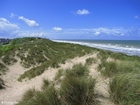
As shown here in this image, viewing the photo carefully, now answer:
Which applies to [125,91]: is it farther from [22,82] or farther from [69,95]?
[22,82]

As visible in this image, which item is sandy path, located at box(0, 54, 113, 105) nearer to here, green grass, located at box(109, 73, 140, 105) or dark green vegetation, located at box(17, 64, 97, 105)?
green grass, located at box(109, 73, 140, 105)

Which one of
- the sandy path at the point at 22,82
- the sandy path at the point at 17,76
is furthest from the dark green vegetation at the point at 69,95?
the sandy path at the point at 17,76

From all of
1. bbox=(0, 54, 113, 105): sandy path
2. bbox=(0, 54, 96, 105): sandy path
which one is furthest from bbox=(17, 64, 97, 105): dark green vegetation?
bbox=(0, 54, 96, 105): sandy path

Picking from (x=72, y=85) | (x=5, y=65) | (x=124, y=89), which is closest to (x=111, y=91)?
(x=124, y=89)

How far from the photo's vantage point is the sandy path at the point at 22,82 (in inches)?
226

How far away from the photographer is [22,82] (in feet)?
37.3

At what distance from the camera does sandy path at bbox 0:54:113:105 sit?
5.75 m

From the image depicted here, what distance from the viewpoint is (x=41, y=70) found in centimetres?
1226

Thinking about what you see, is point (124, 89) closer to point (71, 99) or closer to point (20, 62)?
point (71, 99)

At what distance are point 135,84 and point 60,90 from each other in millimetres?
1799

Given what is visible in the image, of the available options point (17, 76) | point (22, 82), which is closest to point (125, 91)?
point (22, 82)

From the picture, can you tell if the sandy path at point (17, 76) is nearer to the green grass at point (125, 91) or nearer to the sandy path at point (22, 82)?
the sandy path at point (22, 82)

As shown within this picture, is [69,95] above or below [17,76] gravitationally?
above

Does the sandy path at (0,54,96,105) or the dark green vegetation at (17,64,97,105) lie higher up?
the dark green vegetation at (17,64,97,105)
